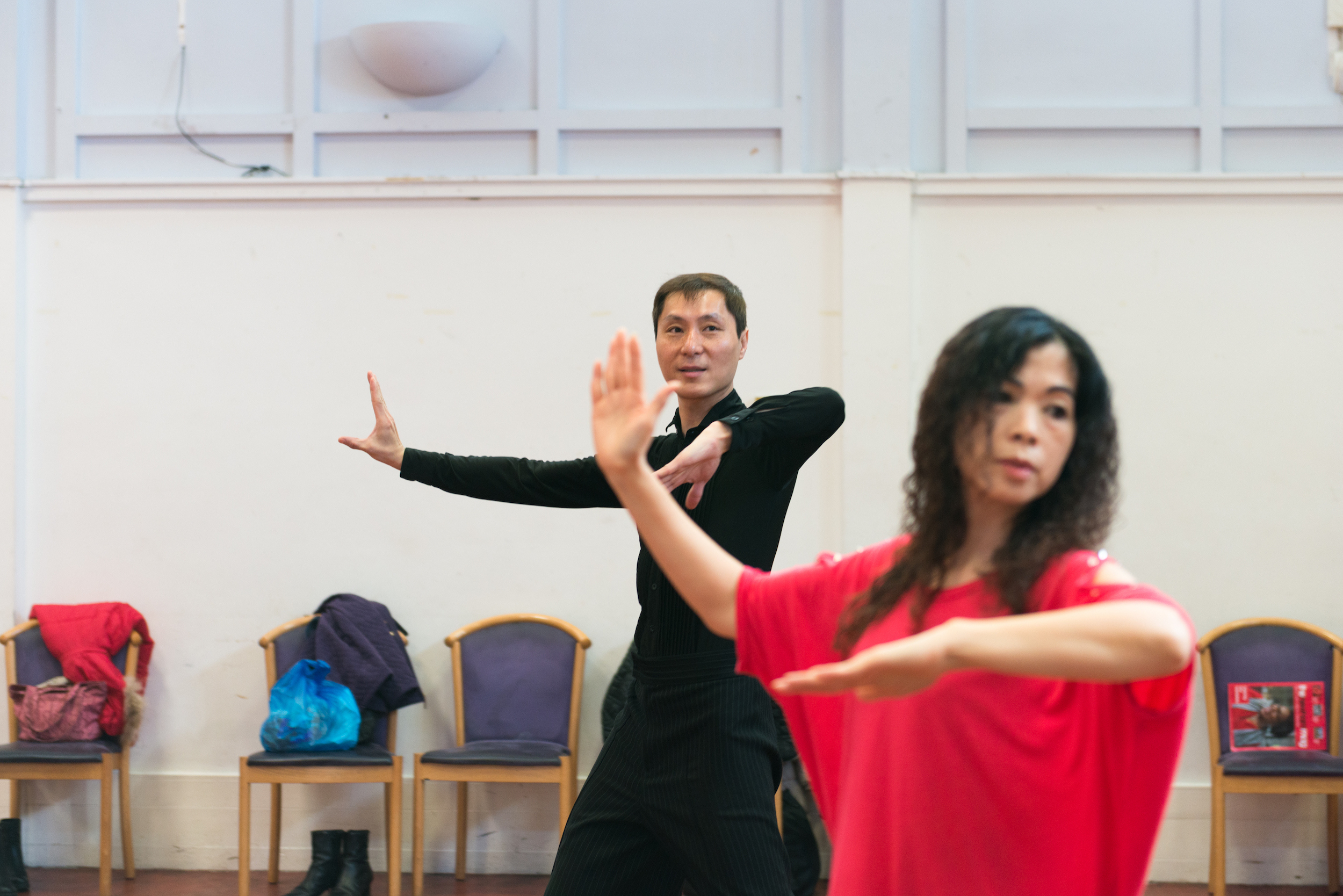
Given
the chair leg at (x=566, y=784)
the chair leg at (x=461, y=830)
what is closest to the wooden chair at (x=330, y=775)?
the chair leg at (x=461, y=830)

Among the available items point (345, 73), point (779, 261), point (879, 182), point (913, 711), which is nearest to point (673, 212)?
point (779, 261)

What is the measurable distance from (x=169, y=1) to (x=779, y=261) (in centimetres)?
267

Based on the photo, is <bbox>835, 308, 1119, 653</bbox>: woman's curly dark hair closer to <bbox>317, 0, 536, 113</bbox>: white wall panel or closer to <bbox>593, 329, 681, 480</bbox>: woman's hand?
<bbox>593, 329, 681, 480</bbox>: woman's hand

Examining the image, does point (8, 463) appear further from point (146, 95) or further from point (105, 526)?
point (146, 95)

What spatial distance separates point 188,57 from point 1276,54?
425 cm

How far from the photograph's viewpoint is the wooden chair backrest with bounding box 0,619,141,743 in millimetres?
4289

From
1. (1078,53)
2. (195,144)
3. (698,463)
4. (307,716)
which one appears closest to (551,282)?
(195,144)

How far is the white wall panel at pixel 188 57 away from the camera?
4.65 meters

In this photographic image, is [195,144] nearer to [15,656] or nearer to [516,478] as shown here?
[15,656]

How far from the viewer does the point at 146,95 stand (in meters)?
4.66

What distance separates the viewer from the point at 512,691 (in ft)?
14.1

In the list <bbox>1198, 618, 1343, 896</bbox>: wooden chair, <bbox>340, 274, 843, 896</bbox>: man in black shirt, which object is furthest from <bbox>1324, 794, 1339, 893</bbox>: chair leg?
<bbox>340, 274, 843, 896</bbox>: man in black shirt

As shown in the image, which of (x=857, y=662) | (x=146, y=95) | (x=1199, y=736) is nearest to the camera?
(x=857, y=662)

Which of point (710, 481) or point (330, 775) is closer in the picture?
point (710, 481)
